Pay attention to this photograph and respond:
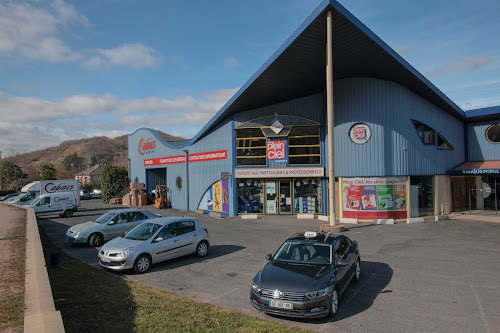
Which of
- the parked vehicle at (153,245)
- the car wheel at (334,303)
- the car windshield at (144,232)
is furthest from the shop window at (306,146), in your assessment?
the car wheel at (334,303)

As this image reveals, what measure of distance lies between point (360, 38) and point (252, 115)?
29.1 feet

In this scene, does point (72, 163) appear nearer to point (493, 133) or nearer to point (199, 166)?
point (199, 166)

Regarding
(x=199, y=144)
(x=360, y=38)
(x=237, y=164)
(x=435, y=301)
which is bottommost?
(x=435, y=301)

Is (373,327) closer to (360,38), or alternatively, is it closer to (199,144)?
(360,38)

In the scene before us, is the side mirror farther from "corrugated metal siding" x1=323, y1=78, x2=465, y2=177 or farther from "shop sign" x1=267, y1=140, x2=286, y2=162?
"shop sign" x1=267, y1=140, x2=286, y2=162

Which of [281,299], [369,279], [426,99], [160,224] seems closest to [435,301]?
[369,279]

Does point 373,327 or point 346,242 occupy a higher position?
point 346,242

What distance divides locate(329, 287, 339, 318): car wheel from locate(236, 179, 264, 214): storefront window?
15.9m

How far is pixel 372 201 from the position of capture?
19.1 metres

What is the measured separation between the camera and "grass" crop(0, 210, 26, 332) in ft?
16.9

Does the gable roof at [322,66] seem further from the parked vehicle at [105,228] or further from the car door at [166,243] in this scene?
the car door at [166,243]

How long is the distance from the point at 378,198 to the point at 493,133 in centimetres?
1017

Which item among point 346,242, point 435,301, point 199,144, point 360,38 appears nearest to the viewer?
point 435,301

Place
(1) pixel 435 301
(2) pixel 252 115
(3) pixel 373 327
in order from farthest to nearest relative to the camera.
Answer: (2) pixel 252 115 → (1) pixel 435 301 → (3) pixel 373 327
